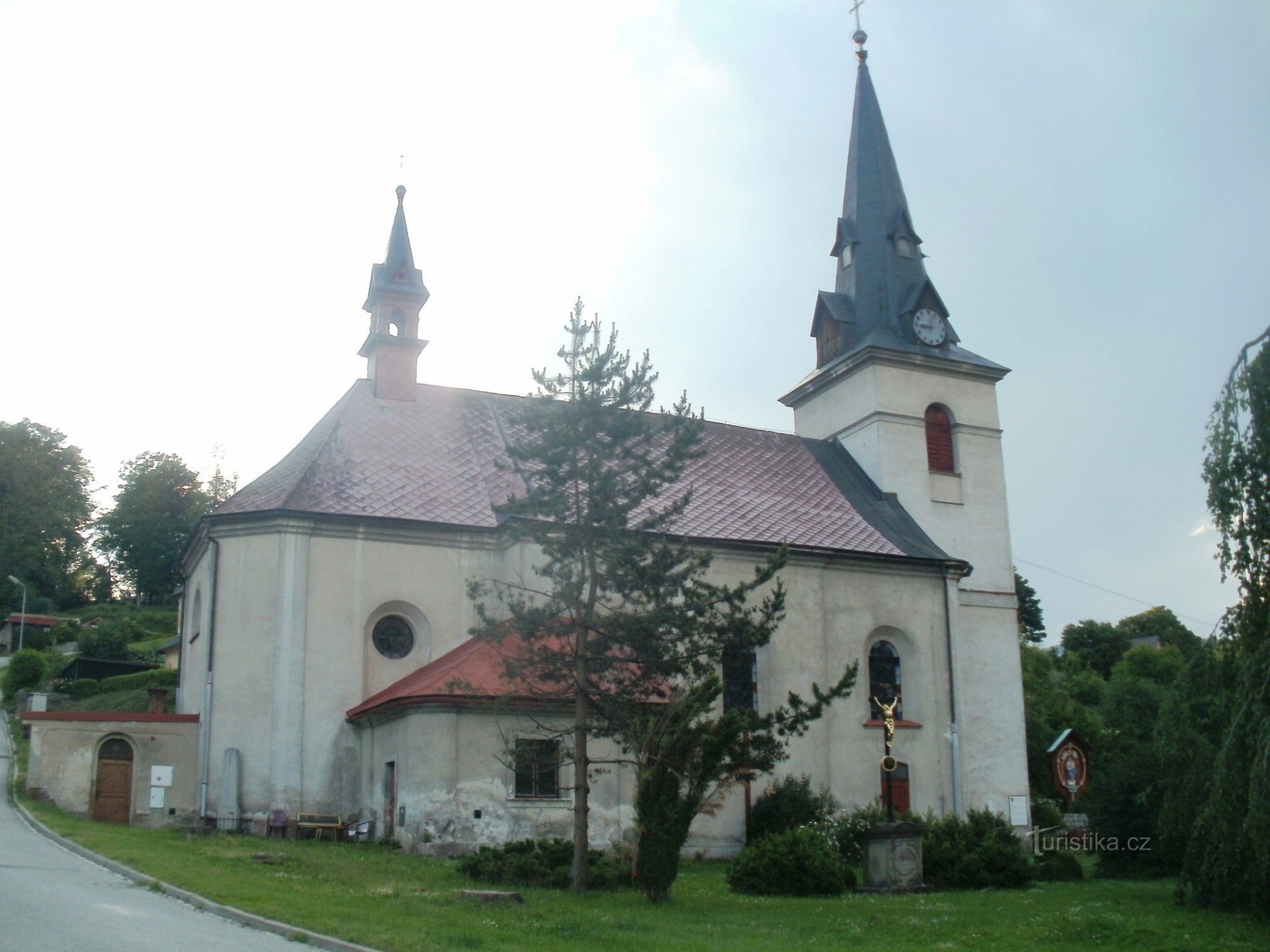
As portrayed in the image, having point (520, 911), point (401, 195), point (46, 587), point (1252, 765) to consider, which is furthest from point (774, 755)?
point (46, 587)

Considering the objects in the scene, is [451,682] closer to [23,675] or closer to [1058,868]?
[1058,868]

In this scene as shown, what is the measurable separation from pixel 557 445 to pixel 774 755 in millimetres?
5599

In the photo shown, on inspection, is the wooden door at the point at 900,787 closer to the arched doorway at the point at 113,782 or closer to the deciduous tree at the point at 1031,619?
the arched doorway at the point at 113,782

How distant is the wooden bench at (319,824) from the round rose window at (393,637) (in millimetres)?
3620

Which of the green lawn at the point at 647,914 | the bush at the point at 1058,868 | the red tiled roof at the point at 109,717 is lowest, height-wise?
the bush at the point at 1058,868

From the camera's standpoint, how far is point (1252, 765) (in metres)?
13.3

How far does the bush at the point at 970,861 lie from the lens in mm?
20031

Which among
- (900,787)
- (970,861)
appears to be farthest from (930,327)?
(970,861)

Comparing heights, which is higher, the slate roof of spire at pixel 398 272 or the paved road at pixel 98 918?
the slate roof of spire at pixel 398 272

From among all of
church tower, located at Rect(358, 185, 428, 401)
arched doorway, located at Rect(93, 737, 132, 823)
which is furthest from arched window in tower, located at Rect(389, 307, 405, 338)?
arched doorway, located at Rect(93, 737, 132, 823)

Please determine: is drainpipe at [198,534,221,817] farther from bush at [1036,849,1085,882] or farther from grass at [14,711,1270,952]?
bush at [1036,849,1085,882]

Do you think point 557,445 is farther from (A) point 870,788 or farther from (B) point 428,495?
(A) point 870,788

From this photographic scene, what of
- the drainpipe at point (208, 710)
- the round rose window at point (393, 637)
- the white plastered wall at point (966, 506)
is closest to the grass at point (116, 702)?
the drainpipe at point (208, 710)

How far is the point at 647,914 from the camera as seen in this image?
14.9 m
